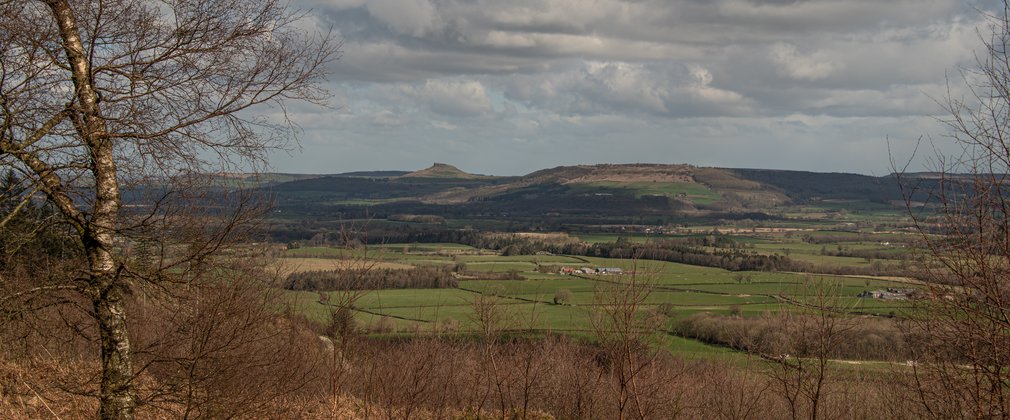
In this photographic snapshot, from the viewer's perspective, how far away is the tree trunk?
6438 mm

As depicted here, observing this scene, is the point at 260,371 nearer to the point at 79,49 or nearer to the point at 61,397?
the point at 61,397

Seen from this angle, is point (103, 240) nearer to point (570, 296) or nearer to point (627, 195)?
point (570, 296)

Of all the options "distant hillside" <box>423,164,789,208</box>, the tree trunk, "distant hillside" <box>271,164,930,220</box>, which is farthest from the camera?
"distant hillside" <box>423,164,789,208</box>

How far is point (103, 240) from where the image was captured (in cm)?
658

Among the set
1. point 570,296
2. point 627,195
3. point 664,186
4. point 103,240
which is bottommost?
point 570,296

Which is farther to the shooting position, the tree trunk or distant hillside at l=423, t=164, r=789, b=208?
distant hillside at l=423, t=164, r=789, b=208

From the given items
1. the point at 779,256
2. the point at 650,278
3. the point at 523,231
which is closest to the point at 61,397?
the point at 650,278

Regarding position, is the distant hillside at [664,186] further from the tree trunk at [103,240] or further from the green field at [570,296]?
the tree trunk at [103,240]

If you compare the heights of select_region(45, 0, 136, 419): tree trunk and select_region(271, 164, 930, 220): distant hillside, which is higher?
select_region(45, 0, 136, 419): tree trunk

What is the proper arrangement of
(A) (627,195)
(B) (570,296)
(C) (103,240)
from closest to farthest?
(C) (103,240), (B) (570,296), (A) (627,195)

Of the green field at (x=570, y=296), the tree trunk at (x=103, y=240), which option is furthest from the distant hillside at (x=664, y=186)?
the tree trunk at (x=103, y=240)

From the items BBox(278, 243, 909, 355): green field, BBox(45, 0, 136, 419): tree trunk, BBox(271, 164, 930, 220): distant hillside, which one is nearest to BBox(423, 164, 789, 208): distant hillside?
BBox(271, 164, 930, 220): distant hillside

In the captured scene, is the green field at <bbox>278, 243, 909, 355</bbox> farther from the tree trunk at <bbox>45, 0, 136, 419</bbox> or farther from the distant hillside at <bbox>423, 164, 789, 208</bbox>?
the distant hillside at <bbox>423, 164, 789, 208</bbox>

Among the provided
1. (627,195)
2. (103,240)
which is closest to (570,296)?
(103,240)
